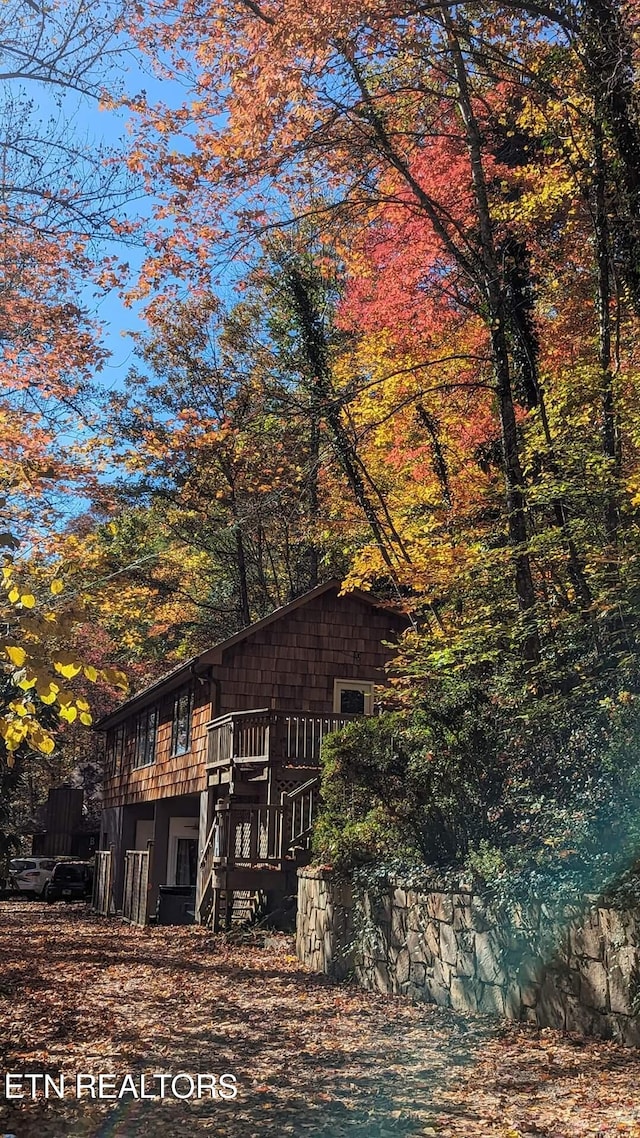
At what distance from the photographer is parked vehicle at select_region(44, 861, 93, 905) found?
3019 centimetres

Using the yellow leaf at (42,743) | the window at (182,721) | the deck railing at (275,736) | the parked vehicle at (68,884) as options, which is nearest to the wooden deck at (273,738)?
the deck railing at (275,736)

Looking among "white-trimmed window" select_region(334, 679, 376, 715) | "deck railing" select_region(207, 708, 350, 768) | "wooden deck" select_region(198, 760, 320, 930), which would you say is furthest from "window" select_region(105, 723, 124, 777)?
"wooden deck" select_region(198, 760, 320, 930)

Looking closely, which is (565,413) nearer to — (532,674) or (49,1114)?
(532,674)

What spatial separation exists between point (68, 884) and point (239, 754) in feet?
55.9

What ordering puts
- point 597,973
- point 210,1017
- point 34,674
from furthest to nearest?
point 210,1017 → point 597,973 → point 34,674

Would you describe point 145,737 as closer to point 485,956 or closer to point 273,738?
point 273,738

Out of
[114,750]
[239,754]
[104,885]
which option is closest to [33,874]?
[114,750]

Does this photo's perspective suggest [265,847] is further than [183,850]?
No

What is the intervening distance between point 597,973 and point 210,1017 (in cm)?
361

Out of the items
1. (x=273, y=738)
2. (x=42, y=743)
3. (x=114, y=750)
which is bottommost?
(x=42, y=743)

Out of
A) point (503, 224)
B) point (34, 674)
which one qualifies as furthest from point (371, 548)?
point (34, 674)

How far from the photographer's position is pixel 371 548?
53.2 ft

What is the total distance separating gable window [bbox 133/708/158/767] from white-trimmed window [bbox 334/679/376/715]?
23.2ft

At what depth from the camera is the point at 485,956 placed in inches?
311
